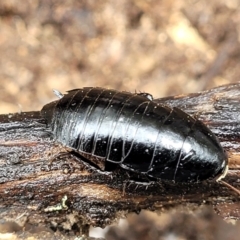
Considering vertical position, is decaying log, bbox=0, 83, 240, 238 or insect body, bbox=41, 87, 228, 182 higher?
insect body, bbox=41, 87, 228, 182

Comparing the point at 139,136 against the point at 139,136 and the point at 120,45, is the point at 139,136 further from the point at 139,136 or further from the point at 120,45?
the point at 120,45

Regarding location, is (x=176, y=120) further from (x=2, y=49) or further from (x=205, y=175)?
(x=2, y=49)

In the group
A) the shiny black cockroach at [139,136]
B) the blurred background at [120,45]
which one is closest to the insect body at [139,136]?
the shiny black cockroach at [139,136]

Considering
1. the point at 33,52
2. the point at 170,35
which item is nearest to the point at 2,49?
the point at 33,52

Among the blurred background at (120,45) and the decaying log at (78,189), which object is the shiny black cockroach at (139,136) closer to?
the decaying log at (78,189)

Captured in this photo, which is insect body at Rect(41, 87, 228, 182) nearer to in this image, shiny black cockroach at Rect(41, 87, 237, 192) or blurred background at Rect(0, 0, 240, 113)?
shiny black cockroach at Rect(41, 87, 237, 192)

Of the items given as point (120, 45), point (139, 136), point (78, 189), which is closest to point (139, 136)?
point (139, 136)

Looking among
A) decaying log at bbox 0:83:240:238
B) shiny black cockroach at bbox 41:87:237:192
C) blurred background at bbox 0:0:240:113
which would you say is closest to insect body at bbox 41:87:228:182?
shiny black cockroach at bbox 41:87:237:192
